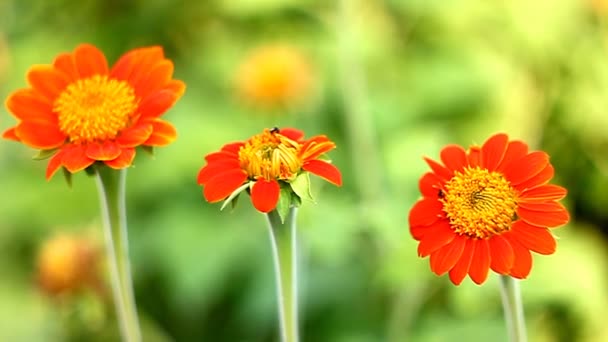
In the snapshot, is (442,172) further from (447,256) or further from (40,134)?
(40,134)

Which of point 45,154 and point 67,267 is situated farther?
point 67,267

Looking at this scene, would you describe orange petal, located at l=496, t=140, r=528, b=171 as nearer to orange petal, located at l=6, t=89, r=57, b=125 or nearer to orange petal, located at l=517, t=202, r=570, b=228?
orange petal, located at l=517, t=202, r=570, b=228

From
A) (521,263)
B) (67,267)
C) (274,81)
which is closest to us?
(521,263)

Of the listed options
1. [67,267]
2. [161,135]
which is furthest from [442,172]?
[67,267]

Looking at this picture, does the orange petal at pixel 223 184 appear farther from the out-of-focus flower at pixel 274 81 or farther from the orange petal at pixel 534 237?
the out-of-focus flower at pixel 274 81

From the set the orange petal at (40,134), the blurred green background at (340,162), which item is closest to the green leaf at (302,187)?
the orange petal at (40,134)
